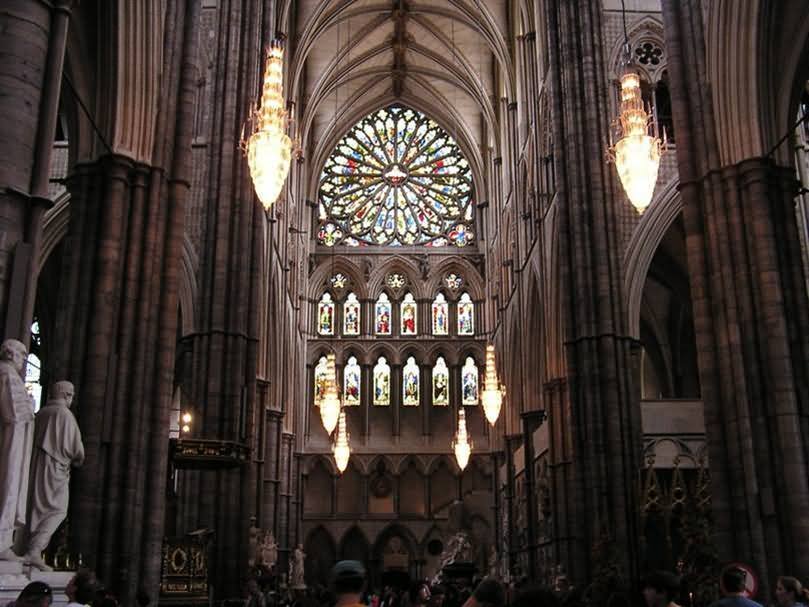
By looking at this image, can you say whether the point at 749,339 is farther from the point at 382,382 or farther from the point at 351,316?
the point at 351,316

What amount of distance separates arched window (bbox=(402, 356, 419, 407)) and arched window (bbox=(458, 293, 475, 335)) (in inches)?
105

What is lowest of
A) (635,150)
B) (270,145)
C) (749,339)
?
(749,339)

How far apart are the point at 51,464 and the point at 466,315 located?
34.4 meters

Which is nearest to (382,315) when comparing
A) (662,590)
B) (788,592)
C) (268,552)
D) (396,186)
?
(396,186)

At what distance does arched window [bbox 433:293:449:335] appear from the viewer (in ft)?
138

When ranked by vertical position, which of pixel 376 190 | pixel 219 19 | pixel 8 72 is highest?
pixel 376 190

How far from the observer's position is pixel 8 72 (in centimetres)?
834

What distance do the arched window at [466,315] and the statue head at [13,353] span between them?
3488cm

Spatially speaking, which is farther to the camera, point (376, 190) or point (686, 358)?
point (376, 190)

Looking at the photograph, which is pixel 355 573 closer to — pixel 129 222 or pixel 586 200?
pixel 129 222

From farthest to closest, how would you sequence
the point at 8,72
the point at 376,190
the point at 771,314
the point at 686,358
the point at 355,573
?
the point at 376,190 → the point at 686,358 → the point at 771,314 → the point at 8,72 → the point at 355,573

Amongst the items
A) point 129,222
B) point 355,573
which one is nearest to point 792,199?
point 129,222

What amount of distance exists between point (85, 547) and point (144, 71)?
696 cm

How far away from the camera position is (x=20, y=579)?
273 inches
